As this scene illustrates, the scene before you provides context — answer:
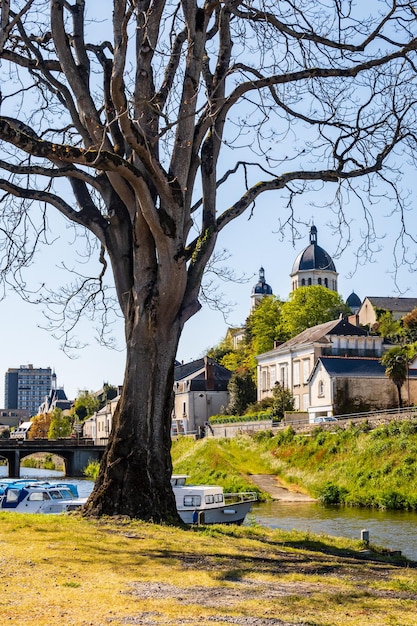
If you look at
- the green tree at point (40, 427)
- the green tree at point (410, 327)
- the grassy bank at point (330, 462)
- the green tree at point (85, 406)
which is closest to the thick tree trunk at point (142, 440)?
the grassy bank at point (330, 462)

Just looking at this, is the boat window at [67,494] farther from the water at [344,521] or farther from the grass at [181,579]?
the grass at [181,579]

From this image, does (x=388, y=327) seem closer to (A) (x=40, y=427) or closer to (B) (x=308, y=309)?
(B) (x=308, y=309)

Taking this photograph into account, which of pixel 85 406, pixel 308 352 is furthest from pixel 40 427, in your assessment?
pixel 308 352

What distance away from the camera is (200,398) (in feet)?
269

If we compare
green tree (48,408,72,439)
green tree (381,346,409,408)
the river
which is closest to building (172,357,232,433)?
green tree (381,346,409,408)

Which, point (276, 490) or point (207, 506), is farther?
point (276, 490)

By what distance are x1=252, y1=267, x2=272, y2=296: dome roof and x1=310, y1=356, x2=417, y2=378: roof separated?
111408 mm

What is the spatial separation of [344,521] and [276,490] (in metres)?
12.3

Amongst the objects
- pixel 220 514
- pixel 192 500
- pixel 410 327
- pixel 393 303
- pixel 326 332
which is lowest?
pixel 220 514

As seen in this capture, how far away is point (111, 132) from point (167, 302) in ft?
11.1

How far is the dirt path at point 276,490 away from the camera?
4151cm

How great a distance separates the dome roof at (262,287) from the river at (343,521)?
136 metres

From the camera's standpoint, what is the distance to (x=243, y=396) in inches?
3024

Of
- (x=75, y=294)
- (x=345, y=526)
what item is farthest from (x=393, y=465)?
(x=75, y=294)
